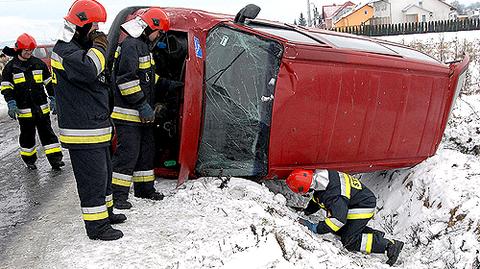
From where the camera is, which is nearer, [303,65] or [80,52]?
[80,52]

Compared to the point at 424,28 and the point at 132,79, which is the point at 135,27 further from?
the point at 424,28

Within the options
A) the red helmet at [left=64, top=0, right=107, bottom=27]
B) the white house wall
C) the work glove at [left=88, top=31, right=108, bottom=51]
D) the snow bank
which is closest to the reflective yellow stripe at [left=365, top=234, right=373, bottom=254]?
the snow bank

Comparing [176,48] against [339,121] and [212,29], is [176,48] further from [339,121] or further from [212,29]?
[339,121]

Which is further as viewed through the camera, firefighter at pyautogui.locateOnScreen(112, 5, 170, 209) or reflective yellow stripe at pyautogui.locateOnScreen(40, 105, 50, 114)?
reflective yellow stripe at pyautogui.locateOnScreen(40, 105, 50, 114)

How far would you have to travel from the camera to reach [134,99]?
153 inches

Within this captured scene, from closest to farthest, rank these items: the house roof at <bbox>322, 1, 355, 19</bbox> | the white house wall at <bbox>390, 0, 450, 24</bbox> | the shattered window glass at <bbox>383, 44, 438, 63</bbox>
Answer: the shattered window glass at <bbox>383, 44, 438, 63</bbox>, the white house wall at <bbox>390, 0, 450, 24</bbox>, the house roof at <bbox>322, 1, 355, 19</bbox>

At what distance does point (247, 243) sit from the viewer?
10.6 feet

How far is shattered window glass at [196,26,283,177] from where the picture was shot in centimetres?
412

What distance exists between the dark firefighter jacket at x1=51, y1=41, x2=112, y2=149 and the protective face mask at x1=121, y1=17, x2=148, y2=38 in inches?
25.2

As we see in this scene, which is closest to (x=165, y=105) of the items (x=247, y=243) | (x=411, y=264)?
(x=247, y=243)

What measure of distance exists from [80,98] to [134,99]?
637 mm

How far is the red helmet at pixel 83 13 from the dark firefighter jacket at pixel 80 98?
0.16m

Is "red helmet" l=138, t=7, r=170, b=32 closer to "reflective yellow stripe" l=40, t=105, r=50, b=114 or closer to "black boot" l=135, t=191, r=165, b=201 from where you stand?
"black boot" l=135, t=191, r=165, b=201

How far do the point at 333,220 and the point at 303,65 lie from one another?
1385 mm
